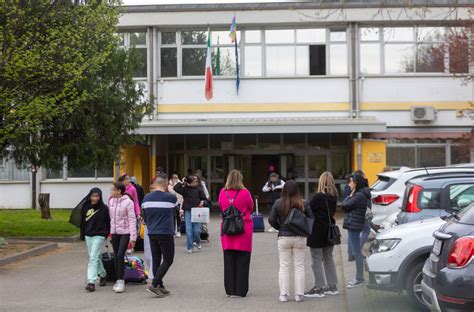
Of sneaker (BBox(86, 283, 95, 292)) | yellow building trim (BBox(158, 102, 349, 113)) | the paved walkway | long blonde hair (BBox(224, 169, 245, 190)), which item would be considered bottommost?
the paved walkway

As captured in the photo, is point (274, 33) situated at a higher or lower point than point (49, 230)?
higher

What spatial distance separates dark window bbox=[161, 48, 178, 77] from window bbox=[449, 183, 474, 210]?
17.7 metres

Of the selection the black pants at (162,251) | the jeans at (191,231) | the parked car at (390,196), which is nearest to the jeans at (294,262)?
the black pants at (162,251)

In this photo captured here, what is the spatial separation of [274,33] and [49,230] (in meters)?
12.2

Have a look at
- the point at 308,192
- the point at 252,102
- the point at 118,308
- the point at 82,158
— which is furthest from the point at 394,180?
the point at 308,192

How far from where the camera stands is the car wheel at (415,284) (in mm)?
8094

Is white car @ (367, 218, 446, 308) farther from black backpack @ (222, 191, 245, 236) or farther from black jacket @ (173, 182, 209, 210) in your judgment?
black jacket @ (173, 182, 209, 210)

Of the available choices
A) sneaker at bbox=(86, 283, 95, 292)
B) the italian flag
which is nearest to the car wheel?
sneaker at bbox=(86, 283, 95, 292)

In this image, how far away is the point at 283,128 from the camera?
23172mm

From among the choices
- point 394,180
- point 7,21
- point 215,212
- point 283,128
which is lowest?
point 215,212

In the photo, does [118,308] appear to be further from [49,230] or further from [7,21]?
[49,230]

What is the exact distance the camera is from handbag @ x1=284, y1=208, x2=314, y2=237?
8.84 m

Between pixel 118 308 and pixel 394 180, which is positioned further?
pixel 394 180

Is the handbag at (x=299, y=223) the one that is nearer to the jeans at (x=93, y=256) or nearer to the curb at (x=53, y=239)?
the jeans at (x=93, y=256)
